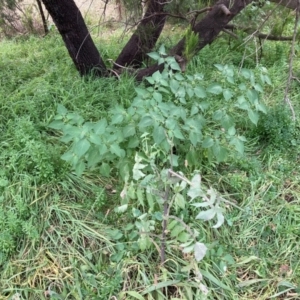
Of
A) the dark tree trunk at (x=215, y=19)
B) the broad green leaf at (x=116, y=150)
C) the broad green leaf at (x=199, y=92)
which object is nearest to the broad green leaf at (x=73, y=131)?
the broad green leaf at (x=116, y=150)

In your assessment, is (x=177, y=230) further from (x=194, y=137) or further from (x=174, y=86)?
(x=174, y=86)

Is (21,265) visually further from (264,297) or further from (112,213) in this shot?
(264,297)

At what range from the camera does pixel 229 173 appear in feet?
6.70

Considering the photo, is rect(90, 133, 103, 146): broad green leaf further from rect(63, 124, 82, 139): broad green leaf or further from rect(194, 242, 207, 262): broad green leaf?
rect(194, 242, 207, 262): broad green leaf

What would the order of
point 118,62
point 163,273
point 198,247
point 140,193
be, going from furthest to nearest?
point 118,62
point 163,273
point 140,193
point 198,247

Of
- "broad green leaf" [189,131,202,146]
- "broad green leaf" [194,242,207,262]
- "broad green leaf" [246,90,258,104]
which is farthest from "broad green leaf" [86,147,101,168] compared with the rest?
"broad green leaf" [246,90,258,104]

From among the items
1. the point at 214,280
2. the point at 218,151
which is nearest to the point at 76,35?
the point at 218,151

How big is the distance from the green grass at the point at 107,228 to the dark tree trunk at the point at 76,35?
61 cm

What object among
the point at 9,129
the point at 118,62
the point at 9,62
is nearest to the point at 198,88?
the point at 9,129

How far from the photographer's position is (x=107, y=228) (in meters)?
1.78

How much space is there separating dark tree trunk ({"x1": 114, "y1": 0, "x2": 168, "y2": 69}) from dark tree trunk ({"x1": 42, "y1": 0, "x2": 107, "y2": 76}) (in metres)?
0.21

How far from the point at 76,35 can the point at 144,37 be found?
0.52m

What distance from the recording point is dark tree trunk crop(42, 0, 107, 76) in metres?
2.70

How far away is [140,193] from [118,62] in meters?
2.01
